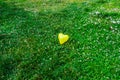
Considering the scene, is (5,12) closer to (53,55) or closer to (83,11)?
(83,11)

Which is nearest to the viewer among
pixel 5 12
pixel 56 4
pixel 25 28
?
pixel 25 28

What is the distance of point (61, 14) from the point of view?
80.8ft

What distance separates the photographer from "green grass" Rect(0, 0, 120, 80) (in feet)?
52.3

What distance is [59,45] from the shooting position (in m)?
18.8

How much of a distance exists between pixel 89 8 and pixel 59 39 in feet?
25.7

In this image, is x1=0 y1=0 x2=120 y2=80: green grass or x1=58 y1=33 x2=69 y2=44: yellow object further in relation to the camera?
x1=58 y1=33 x2=69 y2=44: yellow object

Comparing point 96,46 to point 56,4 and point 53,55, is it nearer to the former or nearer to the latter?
point 53,55

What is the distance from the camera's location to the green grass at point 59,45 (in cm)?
1594

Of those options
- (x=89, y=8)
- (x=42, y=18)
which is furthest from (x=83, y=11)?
(x=42, y=18)

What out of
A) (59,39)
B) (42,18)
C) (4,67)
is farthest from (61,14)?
(4,67)

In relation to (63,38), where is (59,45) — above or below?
below

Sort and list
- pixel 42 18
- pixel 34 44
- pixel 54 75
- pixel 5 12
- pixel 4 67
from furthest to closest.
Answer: pixel 5 12 < pixel 42 18 < pixel 34 44 < pixel 4 67 < pixel 54 75

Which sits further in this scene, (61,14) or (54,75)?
(61,14)

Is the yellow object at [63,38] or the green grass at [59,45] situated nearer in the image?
the green grass at [59,45]
